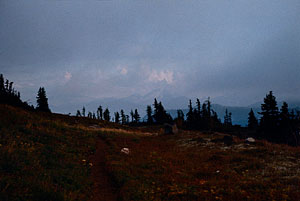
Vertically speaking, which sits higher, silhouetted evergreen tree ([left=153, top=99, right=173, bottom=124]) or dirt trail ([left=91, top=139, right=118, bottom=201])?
silhouetted evergreen tree ([left=153, top=99, right=173, bottom=124])

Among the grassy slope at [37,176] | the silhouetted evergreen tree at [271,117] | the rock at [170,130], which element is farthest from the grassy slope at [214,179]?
the silhouetted evergreen tree at [271,117]

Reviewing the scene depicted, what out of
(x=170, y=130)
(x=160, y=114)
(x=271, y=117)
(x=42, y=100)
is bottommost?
(x=170, y=130)

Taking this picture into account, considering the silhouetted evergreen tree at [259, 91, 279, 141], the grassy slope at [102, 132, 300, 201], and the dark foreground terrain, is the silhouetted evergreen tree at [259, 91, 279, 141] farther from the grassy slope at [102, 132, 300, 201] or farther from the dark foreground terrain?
the dark foreground terrain

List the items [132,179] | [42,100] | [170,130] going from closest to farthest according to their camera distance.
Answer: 1. [132,179]
2. [170,130]
3. [42,100]

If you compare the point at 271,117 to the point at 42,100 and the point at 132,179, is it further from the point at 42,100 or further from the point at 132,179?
the point at 42,100

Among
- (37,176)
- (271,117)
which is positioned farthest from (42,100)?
(271,117)

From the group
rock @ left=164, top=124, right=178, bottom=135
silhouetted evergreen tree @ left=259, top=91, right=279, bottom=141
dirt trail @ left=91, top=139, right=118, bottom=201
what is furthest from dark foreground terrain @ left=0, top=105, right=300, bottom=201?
silhouetted evergreen tree @ left=259, top=91, right=279, bottom=141

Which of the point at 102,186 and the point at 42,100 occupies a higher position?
the point at 42,100

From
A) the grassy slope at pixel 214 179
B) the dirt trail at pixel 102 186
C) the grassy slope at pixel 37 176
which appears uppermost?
the grassy slope at pixel 37 176

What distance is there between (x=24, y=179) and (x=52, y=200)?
5.58ft

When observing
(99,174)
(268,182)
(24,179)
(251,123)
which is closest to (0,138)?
(24,179)

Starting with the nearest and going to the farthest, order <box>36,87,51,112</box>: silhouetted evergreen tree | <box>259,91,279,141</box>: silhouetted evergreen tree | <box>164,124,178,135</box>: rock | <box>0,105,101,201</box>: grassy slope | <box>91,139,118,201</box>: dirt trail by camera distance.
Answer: <box>0,105,101,201</box>: grassy slope < <box>91,139,118,201</box>: dirt trail < <box>164,124,178,135</box>: rock < <box>259,91,279,141</box>: silhouetted evergreen tree < <box>36,87,51,112</box>: silhouetted evergreen tree

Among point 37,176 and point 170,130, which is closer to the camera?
point 37,176

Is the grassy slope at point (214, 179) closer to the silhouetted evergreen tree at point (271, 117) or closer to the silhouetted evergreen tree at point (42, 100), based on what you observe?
the silhouetted evergreen tree at point (271, 117)
